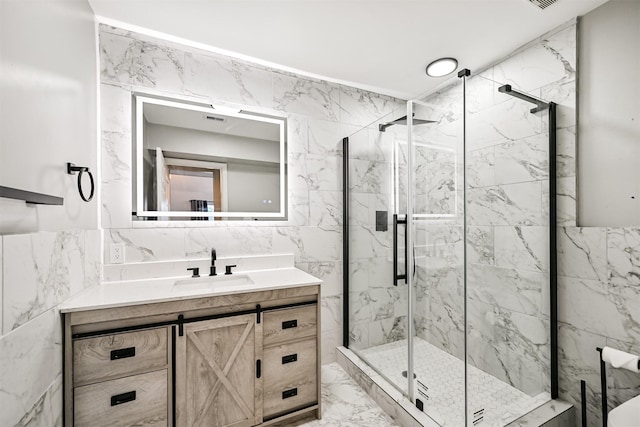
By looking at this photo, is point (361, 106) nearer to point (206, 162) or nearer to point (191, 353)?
point (206, 162)

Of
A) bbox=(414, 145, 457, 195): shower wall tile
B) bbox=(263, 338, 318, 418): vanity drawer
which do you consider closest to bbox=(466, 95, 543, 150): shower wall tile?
bbox=(414, 145, 457, 195): shower wall tile

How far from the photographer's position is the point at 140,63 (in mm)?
1885

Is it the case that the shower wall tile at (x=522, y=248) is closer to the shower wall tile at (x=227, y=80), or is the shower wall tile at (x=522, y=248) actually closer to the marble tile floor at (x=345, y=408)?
the marble tile floor at (x=345, y=408)

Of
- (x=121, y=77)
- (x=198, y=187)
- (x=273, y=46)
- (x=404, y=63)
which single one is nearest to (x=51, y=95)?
(x=121, y=77)

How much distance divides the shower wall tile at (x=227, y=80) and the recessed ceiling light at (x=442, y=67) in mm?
1328

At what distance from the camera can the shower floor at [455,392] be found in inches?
60.2

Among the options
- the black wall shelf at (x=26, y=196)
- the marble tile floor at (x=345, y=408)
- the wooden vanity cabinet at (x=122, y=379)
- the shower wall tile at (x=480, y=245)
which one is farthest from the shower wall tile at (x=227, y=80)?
the marble tile floor at (x=345, y=408)

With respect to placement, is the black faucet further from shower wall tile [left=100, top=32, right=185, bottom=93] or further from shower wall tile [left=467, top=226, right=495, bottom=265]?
shower wall tile [left=467, top=226, right=495, bottom=265]

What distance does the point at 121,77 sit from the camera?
1838mm

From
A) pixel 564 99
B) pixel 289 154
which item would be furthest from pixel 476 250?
pixel 289 154

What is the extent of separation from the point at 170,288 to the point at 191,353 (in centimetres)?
40

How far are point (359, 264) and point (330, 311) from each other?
0.50m

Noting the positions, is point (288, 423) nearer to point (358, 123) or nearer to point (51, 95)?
point (51, 95)

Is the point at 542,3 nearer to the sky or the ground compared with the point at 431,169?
nearer to the sky
